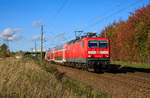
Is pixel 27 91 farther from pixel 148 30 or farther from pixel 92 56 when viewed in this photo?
pixel 148 30

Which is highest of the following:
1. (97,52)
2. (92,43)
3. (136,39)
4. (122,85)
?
(136,39)

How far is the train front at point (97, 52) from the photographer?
55.8 ft

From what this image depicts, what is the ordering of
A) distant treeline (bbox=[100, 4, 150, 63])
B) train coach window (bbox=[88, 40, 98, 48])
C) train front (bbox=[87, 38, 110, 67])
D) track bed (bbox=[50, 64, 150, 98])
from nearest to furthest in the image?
1. track bed (bbox=[50, 64, 150, 98])
2. train front (bbox=[87, 38, 110, 67])
3. train coach window (bbox=[88, 40, 98, 48])
4. distant treeline (bbox=[100, 4, 150, 63])

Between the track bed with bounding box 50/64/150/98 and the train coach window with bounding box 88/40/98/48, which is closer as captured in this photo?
the track bed with bounding box 50/64/150/98

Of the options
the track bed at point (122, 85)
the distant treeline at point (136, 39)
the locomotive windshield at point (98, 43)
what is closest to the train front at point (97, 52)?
the locomotive windshield at point (98, 43)

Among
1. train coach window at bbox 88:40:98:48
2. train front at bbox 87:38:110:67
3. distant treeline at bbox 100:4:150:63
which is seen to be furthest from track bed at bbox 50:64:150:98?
distant treeline at bbox 100:4:150:63

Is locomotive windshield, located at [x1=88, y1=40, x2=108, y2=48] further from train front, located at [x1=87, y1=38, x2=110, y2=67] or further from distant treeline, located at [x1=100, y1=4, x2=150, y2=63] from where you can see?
distant treeline, located at [x1=100, y1=4, x2=150, y2=63]

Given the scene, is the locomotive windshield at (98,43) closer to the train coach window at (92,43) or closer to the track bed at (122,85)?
the train coach window at (92,43)

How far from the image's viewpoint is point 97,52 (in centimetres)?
1733

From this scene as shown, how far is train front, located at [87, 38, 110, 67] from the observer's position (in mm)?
17017

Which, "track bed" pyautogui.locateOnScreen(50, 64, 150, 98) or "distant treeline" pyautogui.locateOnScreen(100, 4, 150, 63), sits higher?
"distant treeline" pyautogui.locateOnScreen(100, 4, 150, 63)

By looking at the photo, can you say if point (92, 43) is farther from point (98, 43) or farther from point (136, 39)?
point (136, 39)

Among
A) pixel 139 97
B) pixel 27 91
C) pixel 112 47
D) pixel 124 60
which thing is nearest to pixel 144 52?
pixel 124 60

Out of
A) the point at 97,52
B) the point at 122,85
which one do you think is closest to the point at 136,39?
the point at 97,52
